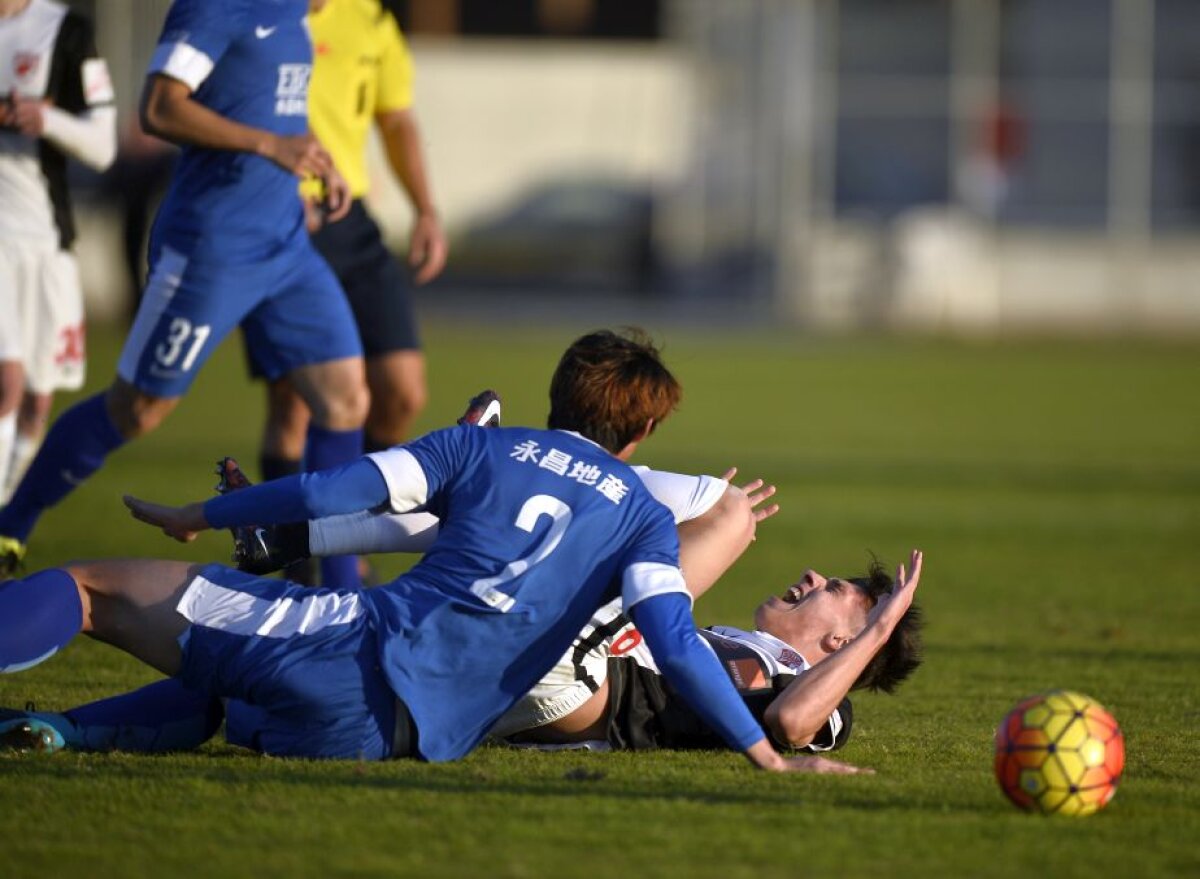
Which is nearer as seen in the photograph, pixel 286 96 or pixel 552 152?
pixel 286 96

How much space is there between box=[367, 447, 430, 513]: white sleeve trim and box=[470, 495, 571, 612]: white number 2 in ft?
0.82

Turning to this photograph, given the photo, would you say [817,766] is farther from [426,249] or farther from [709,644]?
[426,249]

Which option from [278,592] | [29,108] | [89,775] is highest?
[29,108]

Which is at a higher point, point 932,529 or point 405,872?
point 405,872

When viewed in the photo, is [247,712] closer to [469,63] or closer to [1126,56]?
[1126,56]

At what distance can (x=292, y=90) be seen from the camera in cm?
697

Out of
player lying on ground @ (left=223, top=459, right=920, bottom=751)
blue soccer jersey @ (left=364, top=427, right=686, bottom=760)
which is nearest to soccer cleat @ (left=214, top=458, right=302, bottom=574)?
player lying on ground @ (left=223, top=459, right=920, bottom=751)

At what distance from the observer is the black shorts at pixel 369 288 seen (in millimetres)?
7918

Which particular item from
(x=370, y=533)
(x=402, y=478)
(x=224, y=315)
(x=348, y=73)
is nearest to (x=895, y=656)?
(x=370, y=533)

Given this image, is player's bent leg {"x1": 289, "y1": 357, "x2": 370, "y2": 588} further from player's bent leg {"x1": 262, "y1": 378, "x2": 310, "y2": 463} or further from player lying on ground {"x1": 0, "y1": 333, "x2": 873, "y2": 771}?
player lying on ground {"x1": 0, "y1": 333, "x2": 873, "y2": 771}

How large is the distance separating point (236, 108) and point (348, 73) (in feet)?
3.95

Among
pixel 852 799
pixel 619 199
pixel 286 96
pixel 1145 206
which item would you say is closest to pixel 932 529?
pixel 286 96

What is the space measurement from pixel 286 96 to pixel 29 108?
1236 mm

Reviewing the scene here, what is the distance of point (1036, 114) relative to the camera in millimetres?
36812
